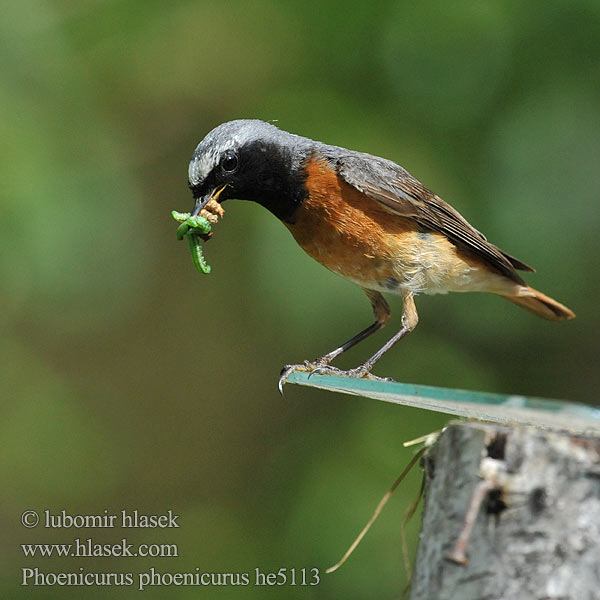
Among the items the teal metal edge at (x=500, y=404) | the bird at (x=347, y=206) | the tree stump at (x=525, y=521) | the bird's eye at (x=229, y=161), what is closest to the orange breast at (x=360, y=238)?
the bird at (x=347, y=206)

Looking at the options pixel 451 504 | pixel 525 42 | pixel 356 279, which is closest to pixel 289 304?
pixel 356 279

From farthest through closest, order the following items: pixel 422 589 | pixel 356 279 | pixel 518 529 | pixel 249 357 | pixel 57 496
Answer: pixel 249 357, pixel 57 496, pixel 356 279, pixel 422 589, pixel 518 529

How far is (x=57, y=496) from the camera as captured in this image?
5.70m

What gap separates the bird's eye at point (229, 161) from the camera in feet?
13.9

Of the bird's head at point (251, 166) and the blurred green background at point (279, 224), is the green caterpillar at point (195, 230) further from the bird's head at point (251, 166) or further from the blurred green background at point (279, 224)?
the blurred green background at point (279, 224)

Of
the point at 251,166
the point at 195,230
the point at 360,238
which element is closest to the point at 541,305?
the point at 360,238

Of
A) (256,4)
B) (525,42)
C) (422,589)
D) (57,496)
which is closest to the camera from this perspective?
(422,589)

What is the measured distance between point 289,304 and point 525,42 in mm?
1924

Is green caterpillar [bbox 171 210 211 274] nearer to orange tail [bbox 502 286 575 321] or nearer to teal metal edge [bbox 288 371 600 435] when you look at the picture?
teal metal edge [bbox 288 371 600 435]

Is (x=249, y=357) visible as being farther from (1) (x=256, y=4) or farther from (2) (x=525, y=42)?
(2) (x=525, y=42)

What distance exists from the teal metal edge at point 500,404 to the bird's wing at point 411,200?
1825 mm

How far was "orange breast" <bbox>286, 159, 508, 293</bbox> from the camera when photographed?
4.29m

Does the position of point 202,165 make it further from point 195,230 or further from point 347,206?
point 347,206

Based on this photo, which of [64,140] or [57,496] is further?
[57,496]
